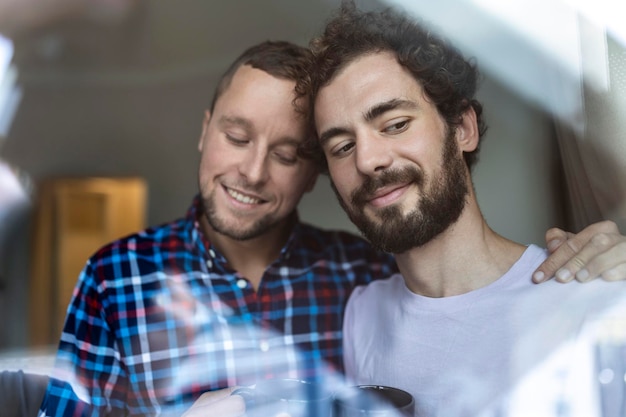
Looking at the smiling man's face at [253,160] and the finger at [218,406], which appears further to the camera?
the smiling man's face at [253,160]

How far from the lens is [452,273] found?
2.06ft

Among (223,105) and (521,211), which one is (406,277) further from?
(223,105)

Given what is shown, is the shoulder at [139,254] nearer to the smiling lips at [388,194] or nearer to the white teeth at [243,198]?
the white teeth at [243,198]

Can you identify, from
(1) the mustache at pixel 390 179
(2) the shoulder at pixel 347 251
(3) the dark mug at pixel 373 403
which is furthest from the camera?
(2) the shoulder at pixel 347 251

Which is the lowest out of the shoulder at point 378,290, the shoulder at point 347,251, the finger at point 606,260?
the shoulder at point 378,290

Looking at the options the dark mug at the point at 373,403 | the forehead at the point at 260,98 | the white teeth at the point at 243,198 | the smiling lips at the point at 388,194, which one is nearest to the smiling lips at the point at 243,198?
the white teeth at the point at 243,198

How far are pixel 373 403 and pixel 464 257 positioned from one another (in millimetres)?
215

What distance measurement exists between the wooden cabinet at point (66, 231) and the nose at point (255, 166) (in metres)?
0.28

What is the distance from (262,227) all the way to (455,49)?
0.36m

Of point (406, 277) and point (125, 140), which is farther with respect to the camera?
point (125, 140)

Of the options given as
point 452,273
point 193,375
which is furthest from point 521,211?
point 193,375

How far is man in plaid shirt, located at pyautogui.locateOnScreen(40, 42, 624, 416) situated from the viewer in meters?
0.70

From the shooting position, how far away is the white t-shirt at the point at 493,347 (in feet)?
1.69

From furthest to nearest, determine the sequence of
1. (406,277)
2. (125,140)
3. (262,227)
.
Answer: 1. (125,140)
2. (262,227)
3. (406,277)
